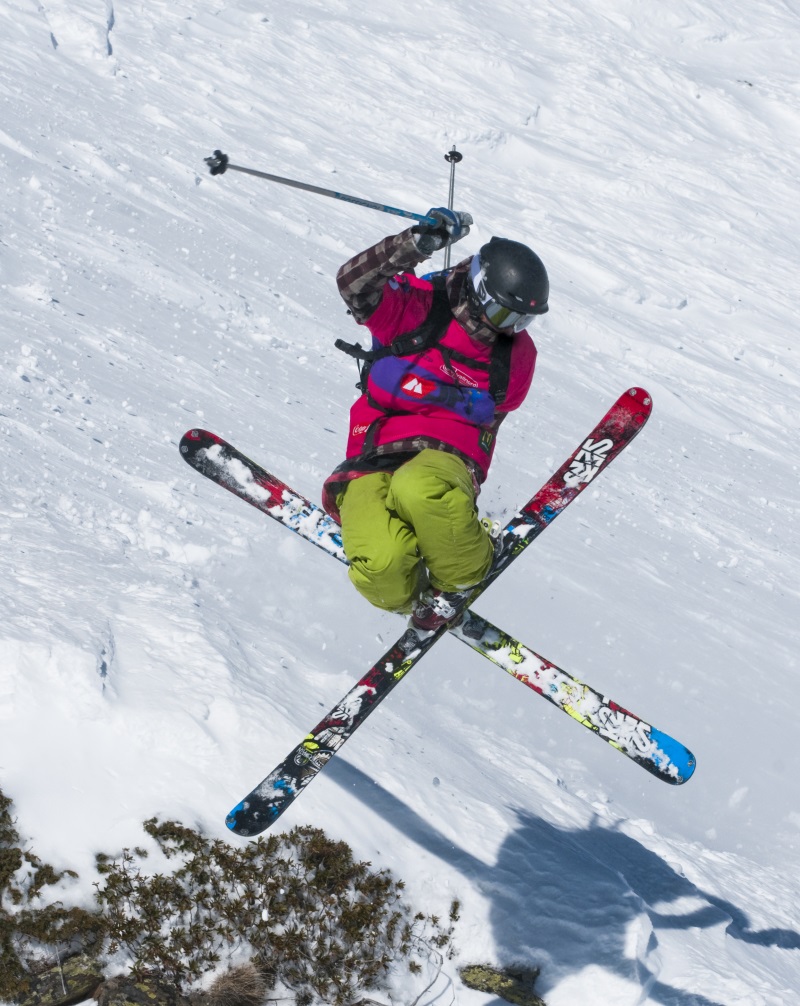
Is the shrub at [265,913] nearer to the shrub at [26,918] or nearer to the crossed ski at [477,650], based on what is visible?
the shrub at [26,918]

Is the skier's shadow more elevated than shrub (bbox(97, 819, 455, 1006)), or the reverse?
the skier's shadow

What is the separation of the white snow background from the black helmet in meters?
2.41

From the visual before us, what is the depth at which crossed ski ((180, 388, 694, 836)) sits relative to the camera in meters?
4.98

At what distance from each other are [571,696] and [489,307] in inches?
78.6

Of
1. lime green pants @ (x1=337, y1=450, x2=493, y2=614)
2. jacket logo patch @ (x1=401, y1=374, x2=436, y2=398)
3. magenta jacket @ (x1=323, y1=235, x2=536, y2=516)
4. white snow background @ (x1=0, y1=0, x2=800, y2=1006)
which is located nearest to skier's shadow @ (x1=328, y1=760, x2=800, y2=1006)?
white snow background @ (x1=0, y1=0, x2=800, y2=1006)

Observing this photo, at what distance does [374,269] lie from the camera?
4.45m

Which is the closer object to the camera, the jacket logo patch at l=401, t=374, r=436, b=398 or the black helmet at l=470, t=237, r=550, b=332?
the black helmet at l=470, t=237, r=550, b=332

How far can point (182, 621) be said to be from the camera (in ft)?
20.4

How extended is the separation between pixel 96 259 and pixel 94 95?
20.9ft

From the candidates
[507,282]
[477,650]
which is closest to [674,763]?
[477,650]

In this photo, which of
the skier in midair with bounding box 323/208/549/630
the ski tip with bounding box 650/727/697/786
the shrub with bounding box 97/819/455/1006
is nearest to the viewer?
the shrub with bounding box 97/819/455/1006

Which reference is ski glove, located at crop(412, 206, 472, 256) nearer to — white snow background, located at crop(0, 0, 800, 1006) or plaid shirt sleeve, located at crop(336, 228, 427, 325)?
plaid shirt sleeve, located at crop(336, 228, 427, 325)

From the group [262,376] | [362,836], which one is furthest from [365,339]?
[362,836]

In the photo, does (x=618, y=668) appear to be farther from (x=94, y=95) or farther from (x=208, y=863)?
(x=94, y=95)
